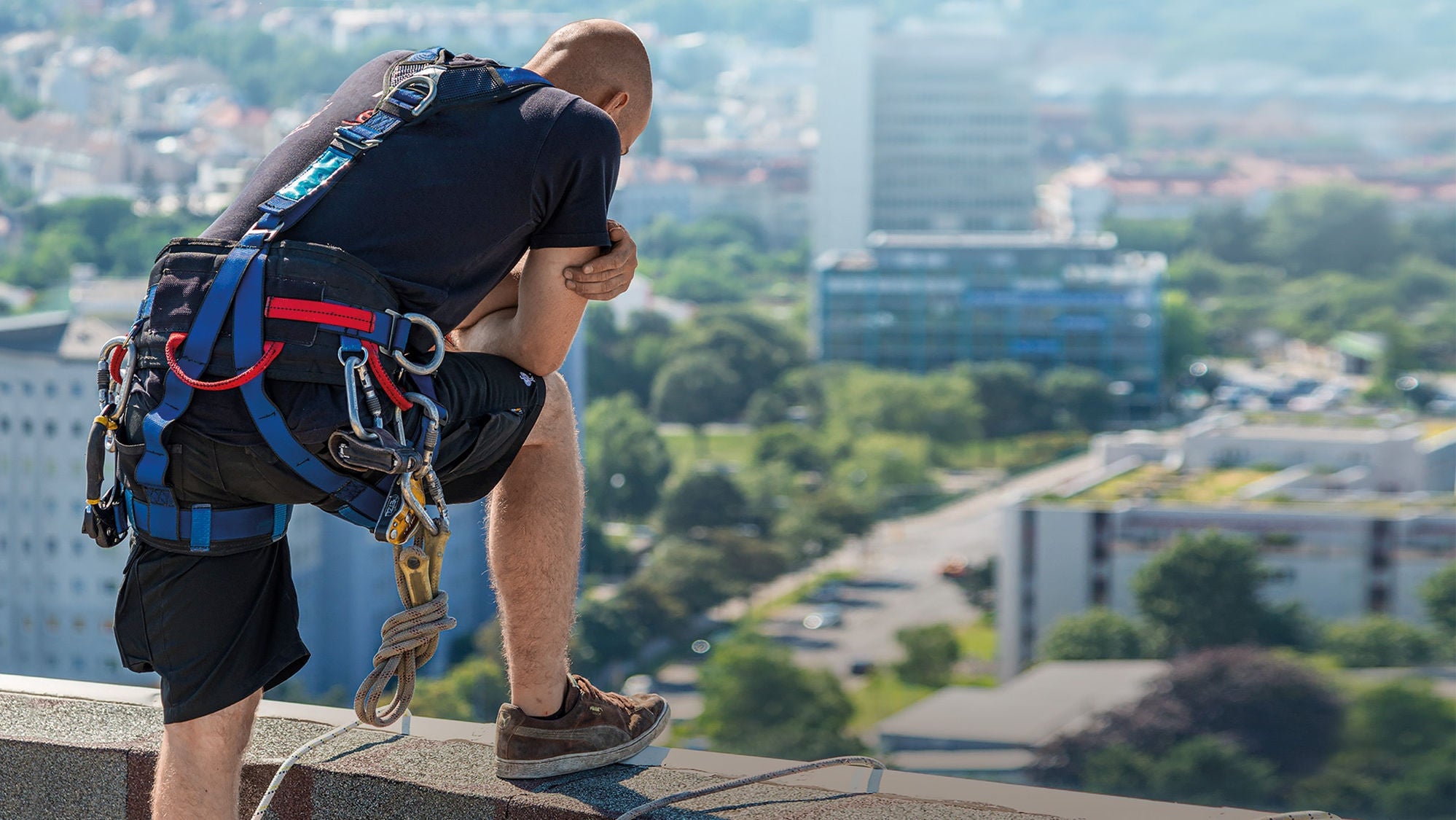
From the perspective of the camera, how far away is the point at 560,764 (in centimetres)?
172

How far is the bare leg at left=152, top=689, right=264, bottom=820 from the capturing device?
140 cm

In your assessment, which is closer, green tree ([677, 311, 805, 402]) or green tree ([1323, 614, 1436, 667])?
green tree ([1323, 614, 1436, 667])

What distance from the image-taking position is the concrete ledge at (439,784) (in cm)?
169

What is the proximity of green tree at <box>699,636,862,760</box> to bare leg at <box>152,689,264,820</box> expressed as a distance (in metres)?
22.4

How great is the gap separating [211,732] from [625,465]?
3519cm

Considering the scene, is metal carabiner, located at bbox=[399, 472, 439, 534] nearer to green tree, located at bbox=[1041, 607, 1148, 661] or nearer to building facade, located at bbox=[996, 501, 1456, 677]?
building facade, located at bbox=[996, 501, 1456, 677]

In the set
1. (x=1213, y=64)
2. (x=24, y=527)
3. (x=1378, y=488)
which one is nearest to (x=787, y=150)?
(x=1213, y=64)

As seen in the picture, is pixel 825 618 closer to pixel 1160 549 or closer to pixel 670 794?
pixel 1160 549

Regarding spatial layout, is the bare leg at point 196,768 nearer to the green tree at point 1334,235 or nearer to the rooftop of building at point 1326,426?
the rooftop of building at point 1326,426

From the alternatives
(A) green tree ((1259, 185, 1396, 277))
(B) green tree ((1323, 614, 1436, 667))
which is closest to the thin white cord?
(B) green tree ((1323, 614, 1436, 667))

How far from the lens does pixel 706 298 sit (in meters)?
52.3

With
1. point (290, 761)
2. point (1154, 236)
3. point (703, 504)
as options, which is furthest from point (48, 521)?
point (1154, 236)

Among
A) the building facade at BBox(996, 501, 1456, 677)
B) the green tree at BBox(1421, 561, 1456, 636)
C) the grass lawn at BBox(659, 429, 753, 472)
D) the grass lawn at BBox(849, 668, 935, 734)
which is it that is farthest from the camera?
the grass lawn at BBox(659, 429, 753, 472)

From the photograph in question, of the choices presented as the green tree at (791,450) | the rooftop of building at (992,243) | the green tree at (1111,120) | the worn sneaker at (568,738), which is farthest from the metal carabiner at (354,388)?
the green tree at (1111,120)
